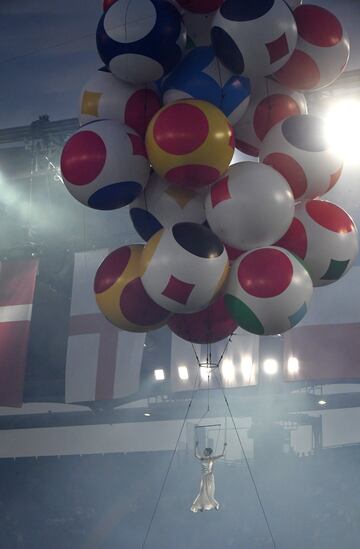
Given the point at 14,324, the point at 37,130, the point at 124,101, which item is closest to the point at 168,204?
the point at 124,101

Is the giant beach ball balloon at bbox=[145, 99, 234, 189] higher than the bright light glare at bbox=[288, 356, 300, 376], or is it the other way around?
the bright light glare at bbox=[288, 356, 300, 376]

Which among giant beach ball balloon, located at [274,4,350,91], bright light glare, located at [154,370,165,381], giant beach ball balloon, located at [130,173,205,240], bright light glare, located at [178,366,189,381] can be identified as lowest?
giant beach ball balloon, located at [130,173,205,240]

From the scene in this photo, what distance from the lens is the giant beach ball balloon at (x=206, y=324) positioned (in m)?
3.63

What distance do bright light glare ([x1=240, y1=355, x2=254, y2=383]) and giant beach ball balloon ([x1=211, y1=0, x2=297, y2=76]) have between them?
301 inches

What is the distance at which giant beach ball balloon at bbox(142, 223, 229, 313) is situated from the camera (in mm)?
3123

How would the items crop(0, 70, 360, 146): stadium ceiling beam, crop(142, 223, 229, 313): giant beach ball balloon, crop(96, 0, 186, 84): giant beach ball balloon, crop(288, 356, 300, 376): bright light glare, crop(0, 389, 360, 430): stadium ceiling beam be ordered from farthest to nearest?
crop(0, 389, 360, 430): stadium ceiling beam, crop(288, 356, 300, 376): bright light glare, crop(0, 70, 360, 146): stadium ceiling beam, crop(96, 0, 186, 84): giant beach ball balloon, crop(142, 223, 229, 313): giant beach ball balloon

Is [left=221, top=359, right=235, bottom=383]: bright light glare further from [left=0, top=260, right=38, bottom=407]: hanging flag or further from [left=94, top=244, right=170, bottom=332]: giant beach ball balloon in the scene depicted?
[left=94, top=244, right=170, bottom=332]: giant beach ball balloon

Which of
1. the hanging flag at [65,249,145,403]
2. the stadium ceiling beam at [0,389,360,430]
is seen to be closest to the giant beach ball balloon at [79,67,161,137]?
the hanging flag at [65,249,145,403]

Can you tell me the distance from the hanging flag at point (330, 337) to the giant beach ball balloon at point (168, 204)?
259 inches

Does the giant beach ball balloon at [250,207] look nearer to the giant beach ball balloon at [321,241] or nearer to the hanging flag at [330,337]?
the giant beach ball balloon at [321,241]

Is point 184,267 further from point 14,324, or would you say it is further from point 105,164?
point 14,324

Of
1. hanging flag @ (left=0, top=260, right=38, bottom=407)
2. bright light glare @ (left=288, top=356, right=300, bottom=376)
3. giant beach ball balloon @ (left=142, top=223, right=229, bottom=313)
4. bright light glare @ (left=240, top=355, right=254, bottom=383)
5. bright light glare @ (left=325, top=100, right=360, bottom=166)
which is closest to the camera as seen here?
giant beach ball balloon @ (left=142, top=223, right=229, bottom=313)

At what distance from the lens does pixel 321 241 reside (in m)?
3.40

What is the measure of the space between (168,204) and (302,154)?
2.36 feet
